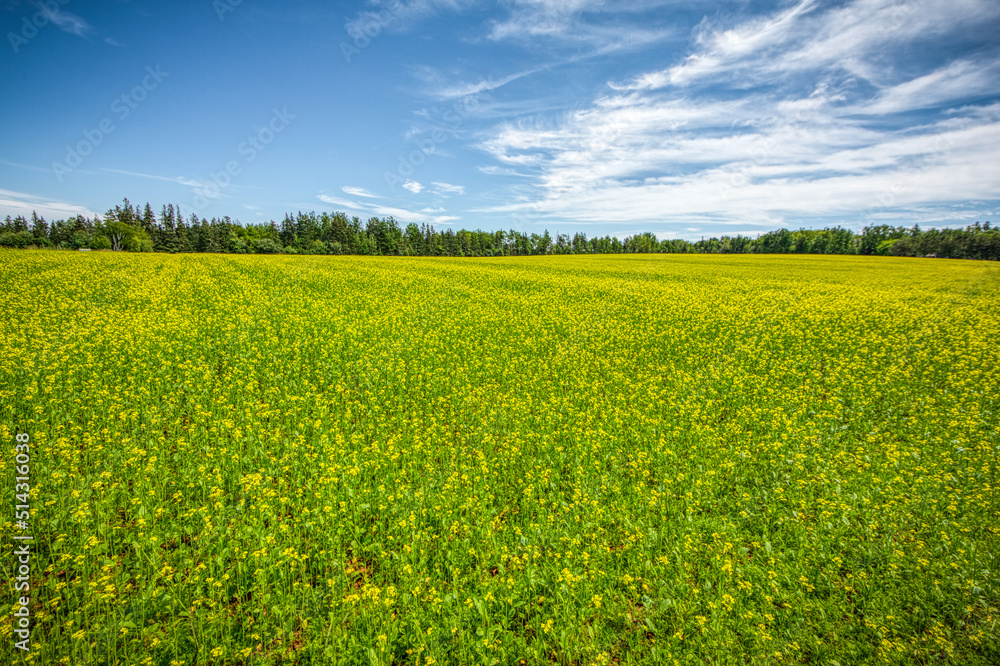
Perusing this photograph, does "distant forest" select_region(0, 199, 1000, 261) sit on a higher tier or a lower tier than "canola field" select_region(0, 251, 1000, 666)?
higher

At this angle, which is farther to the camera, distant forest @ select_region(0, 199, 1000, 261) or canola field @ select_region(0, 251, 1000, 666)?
distant forest @ select_region(0, 199, 1000, 261)

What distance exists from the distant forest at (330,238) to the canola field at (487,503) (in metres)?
89.3

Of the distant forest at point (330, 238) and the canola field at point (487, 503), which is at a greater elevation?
the distant forest at point (330, 238)

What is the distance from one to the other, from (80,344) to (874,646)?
59.2 ft

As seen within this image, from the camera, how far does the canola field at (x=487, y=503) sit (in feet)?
13.4

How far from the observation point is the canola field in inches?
161

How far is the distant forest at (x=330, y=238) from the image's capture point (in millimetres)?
81438

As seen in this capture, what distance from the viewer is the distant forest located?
8144 cm

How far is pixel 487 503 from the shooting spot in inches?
237

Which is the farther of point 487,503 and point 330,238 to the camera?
point 330,238

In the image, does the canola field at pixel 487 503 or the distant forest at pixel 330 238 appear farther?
the distant forest at pixel 330 238

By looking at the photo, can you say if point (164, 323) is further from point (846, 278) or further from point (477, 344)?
point (846, 278)

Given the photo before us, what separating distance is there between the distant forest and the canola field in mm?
89316

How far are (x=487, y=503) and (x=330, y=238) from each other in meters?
105
